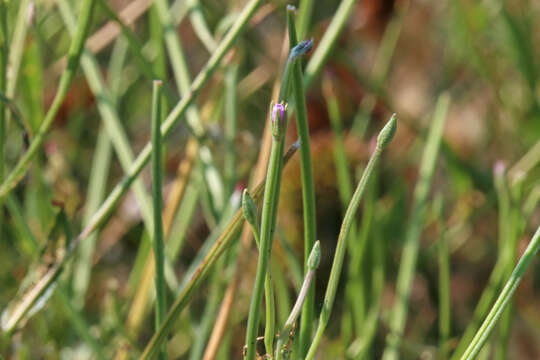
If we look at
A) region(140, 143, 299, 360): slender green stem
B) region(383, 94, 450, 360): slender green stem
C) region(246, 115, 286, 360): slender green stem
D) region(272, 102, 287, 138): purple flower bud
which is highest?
region(272, 102, 287, 138): purple flower bud

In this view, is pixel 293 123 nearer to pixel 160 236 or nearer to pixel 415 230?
pixel 415 230

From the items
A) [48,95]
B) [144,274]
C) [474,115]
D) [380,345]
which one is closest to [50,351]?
[144,274]

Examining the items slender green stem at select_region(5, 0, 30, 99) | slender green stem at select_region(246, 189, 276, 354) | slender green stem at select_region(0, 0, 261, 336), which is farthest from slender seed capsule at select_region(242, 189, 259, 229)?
slender green stem at select_region(5, 0, 30, 99)

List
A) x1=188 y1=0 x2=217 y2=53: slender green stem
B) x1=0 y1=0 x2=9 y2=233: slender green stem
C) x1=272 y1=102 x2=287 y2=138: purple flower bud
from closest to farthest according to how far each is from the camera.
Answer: x1=272 y1=102 x2=287 y2=138: purple flower bud, x1=0 y1=0 x2=9 y2=233: slender green stem, x1=188 y1=0 x2=217 y2=53: slender green stem

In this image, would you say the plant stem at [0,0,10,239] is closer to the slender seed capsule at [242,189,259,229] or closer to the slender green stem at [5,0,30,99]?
the slender green stem at [5,0,30,99]

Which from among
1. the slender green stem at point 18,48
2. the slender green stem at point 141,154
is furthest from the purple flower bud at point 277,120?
the slender green stem at point 18,48

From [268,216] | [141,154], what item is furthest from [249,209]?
[141,154]

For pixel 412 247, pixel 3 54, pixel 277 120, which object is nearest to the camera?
pixel 277 120

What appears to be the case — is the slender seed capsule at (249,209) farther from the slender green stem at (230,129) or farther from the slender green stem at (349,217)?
the slender green stem at (230,129)

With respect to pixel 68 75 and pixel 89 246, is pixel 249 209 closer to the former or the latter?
pixel 68 75
